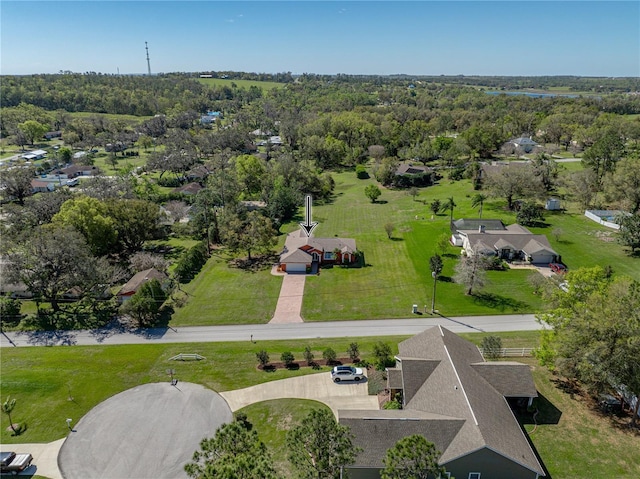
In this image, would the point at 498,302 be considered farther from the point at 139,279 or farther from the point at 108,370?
the point at 139,279

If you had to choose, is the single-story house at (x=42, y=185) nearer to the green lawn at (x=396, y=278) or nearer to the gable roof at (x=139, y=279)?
the gable roof at (x=139, y=279)

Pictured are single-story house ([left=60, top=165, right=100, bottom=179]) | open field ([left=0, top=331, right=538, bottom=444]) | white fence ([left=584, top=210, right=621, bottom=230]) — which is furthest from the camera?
single-story house ([left=60, top=165, right=100, bottom=179])

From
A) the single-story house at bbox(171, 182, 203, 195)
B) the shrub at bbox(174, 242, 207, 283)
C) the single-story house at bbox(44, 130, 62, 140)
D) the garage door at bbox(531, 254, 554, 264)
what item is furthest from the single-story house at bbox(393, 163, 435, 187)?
the single-story house at bbox(44, 130, 62, 140)

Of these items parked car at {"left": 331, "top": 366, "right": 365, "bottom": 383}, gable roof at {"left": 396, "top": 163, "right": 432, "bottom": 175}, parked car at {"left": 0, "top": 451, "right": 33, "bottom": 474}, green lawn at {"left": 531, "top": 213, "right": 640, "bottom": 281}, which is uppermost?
gable roof at {"left": 396, "top": 163, "right": 432, "bottom": 175}

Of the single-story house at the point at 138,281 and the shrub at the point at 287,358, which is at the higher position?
the single-story house at the point at 138,281

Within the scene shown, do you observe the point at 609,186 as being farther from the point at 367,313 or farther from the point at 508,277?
the point at 367,313

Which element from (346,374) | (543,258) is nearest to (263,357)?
(346,374)

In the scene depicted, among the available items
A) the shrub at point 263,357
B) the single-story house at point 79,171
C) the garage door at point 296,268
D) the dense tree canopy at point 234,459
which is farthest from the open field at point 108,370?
the single-story house at point 79,171

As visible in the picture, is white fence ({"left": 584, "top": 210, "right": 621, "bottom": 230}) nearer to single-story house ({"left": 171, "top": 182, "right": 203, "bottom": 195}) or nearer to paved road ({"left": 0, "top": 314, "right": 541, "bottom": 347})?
paved road ({"left": 0, "top": 314, "right": 541, "bottom": 347})
